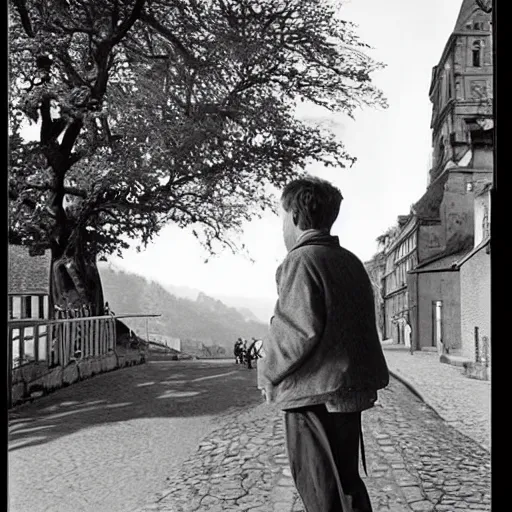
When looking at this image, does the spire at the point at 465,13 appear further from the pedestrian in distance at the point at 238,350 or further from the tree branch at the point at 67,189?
the tree branch at the point at 67,189

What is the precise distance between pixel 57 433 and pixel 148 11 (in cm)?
135

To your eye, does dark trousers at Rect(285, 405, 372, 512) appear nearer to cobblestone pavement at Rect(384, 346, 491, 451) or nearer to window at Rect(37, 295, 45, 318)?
cobblestone pavement at Rect(384, 346, 491, 451)

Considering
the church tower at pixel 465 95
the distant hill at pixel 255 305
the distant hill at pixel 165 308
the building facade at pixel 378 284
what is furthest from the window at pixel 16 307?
the church tower at pixel 465 95

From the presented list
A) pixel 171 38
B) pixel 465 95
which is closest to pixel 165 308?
pixel 171 38

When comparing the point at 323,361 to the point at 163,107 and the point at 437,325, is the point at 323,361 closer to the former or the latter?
the point at 437,325

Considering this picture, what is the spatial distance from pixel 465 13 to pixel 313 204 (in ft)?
2.58

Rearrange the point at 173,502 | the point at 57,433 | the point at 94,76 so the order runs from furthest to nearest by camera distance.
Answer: the point at 94,76, the point at 57,433, the point at 173,502

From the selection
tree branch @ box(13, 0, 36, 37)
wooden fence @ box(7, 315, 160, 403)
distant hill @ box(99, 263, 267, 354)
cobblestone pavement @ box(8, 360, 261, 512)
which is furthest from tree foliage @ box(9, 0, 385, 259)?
cobblestone pavement @ box(8, 360, 261, 512)

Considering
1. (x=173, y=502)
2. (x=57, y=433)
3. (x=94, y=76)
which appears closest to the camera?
(x=173, y=502)

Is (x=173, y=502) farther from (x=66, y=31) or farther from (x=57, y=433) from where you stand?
(x=66, y=31)

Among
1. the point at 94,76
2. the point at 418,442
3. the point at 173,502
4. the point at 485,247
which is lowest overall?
the point at 173,502

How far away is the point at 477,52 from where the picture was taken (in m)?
1.94

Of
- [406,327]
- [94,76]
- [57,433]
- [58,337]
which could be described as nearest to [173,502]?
[57,433]

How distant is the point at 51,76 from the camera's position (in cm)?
219
